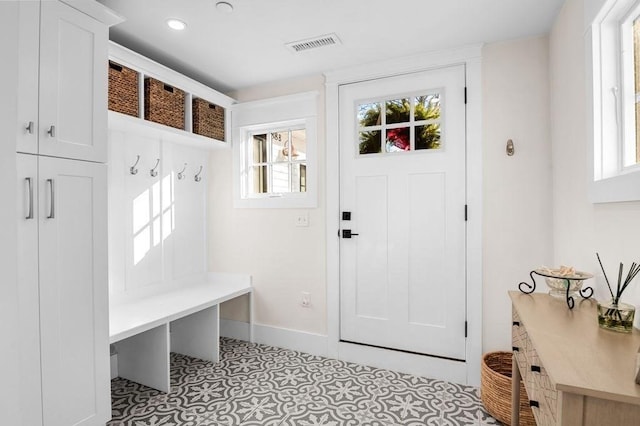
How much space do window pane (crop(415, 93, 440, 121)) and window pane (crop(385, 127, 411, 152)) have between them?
0.47 ft

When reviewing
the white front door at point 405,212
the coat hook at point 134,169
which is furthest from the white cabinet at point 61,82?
the white front door at point 405,212

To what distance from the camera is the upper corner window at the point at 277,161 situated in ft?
10.2

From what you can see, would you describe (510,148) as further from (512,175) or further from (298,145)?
(298,145)

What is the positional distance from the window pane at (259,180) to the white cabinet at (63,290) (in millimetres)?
1521

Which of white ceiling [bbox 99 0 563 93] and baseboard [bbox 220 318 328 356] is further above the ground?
white ceiling [bbox 99 0 563 93]

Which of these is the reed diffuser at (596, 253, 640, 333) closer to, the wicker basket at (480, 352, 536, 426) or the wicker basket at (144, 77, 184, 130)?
the wicker basket at (480, 352, 536, 426)

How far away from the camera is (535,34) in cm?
228

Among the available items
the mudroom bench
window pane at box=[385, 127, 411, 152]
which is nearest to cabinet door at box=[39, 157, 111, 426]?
the mudroom bench

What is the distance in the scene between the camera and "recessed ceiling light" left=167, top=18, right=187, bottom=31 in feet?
6.93

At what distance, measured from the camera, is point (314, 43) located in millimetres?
2408

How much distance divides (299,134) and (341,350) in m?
1.86

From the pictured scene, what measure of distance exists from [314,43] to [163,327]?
2.16 m

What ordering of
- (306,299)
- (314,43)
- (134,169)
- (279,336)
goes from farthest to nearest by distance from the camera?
1. (279,336)
2. (306,299)
3. (134,169)
4. (314,43)

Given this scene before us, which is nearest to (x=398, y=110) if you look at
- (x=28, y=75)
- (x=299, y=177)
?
(x=299, y=177)
